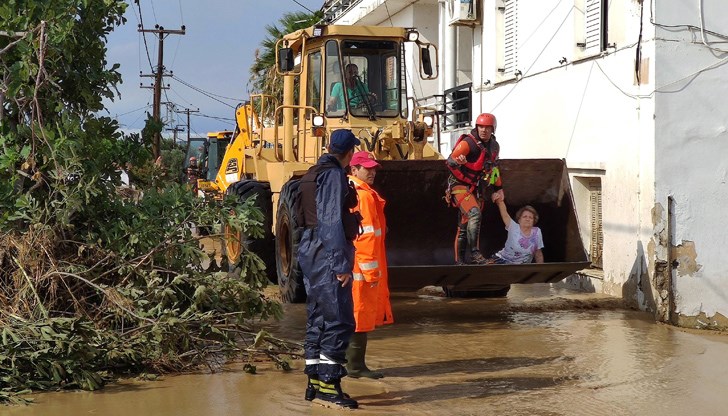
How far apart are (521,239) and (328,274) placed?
14.7ft

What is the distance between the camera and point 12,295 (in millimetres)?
7488

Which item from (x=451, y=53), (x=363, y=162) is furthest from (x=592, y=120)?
(x=451, y=53)

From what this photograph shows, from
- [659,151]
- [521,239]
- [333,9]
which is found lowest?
[521,239]

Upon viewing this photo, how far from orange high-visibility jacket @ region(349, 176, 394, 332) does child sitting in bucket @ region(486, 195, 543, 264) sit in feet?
10.7

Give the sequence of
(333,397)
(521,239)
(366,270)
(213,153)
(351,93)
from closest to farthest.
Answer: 1. (333,397)
2. (366,270)
3. (521,239)
4. (351,93)
5. (213,153)

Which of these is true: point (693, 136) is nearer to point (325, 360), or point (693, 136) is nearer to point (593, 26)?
point (593, 26)

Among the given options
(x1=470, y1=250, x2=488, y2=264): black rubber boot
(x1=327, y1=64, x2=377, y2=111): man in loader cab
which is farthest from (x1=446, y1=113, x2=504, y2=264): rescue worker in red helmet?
(x1=327, y1=64, x2=377, y2=111): man in loader cab

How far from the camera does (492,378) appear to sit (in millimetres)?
7594

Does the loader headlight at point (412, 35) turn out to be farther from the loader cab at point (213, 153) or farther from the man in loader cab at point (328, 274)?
the loader cab at point (213, 153)

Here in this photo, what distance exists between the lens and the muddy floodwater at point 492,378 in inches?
260

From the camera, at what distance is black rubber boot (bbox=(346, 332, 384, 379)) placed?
746 cm

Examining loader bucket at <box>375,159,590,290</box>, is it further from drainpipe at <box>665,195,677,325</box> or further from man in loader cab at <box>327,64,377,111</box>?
man in loader cab at <box>327,64,377,111</box>

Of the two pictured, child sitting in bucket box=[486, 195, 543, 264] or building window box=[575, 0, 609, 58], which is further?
building window box=[575, 0, 609, 58]

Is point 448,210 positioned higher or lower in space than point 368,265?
higher
